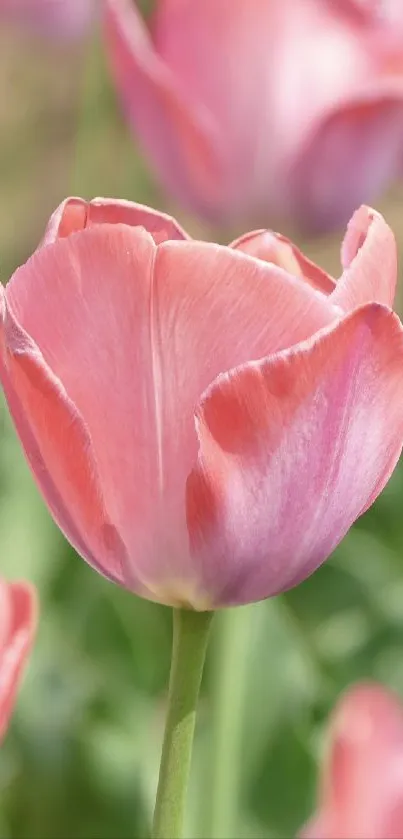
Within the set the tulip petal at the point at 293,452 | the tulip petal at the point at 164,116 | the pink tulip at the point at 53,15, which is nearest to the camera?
the tulip petal at the point at 293,452

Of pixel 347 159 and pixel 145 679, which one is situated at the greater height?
pixel 347 159

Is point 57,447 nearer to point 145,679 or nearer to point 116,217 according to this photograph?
point 116,217

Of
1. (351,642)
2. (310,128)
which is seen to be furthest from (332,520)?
(351,642)

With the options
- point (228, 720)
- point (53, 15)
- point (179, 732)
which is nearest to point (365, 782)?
point (179, 732)

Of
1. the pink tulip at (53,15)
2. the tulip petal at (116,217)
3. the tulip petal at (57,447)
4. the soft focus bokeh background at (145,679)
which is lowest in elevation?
the soft focus bokeh background at (145,679)

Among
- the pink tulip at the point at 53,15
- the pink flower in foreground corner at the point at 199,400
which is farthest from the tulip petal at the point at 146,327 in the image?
the pink tulip at the point at 53,15

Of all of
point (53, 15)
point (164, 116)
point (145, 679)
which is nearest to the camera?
point (164, 116)

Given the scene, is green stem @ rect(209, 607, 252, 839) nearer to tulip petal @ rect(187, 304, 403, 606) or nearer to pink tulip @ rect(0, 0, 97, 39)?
tulip petal @ rect(187, 304, 403, 606)

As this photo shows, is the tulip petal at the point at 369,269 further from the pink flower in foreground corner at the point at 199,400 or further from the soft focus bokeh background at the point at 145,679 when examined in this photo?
the soft focus bokeh background at the point at 145,679
